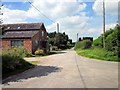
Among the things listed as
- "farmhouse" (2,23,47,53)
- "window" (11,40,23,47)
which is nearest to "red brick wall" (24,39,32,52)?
"farmhouse" (2,23,47,53)

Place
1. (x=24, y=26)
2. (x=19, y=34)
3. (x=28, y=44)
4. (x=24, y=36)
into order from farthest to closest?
1. (x=24, y=26)
2. (x=19, y=34)
3. (x=24, y=36)
4. (x=28, y=44)

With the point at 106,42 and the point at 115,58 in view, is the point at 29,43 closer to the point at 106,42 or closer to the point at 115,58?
the point at 106,42

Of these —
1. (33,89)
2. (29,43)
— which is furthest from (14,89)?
(29,43)

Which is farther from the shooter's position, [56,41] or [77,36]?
[77,36]

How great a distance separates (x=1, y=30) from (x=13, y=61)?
235 cm

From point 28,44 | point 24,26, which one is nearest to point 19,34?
point 28,44

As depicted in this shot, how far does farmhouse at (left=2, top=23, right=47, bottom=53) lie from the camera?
40.3 metres

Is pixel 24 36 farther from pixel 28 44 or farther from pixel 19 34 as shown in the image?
pixel 19 34

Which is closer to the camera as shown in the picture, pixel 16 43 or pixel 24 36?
pixel 24 36

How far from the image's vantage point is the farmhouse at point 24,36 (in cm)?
4028

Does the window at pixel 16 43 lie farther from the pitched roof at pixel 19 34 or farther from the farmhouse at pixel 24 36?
the pitched roof at pixel 19 34

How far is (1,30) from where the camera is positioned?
621 inches

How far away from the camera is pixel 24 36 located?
40500 millimetres

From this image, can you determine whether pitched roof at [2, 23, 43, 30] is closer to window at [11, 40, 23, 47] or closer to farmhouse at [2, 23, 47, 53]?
farmhouse at [2, 23, 47, 53]
